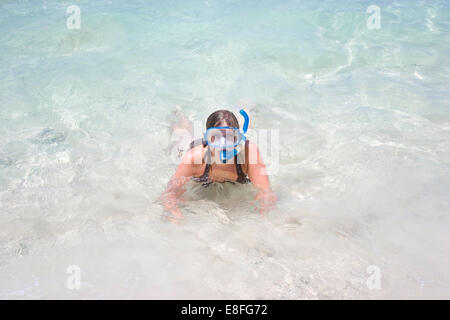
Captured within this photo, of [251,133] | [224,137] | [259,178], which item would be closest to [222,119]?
[224,137]

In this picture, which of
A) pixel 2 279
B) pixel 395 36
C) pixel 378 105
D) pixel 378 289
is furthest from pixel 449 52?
pixel 2 279

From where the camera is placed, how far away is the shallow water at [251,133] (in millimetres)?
2863

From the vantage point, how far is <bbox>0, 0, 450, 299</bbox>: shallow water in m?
2.86

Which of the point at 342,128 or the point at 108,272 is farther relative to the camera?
the point at 342,128

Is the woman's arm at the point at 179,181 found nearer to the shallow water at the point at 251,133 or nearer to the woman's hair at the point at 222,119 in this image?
the shallow water at the point at 251,133

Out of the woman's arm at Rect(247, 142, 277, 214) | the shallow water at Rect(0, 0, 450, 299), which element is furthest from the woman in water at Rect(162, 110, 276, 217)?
the shallow water at Rect(0, 0, 450, 299)

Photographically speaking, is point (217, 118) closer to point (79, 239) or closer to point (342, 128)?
point (79, 239)

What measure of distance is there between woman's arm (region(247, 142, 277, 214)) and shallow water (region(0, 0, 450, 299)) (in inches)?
5.3

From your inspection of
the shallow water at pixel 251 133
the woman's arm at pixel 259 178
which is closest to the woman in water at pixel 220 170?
the woman's arm at pixel 259 178

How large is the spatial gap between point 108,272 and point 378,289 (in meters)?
2.00

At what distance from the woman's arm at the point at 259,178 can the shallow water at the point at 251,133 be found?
136mm

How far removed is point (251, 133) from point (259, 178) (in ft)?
5.96

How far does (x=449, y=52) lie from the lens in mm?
7824

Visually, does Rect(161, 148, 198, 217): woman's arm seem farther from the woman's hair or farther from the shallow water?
the woman's hair
